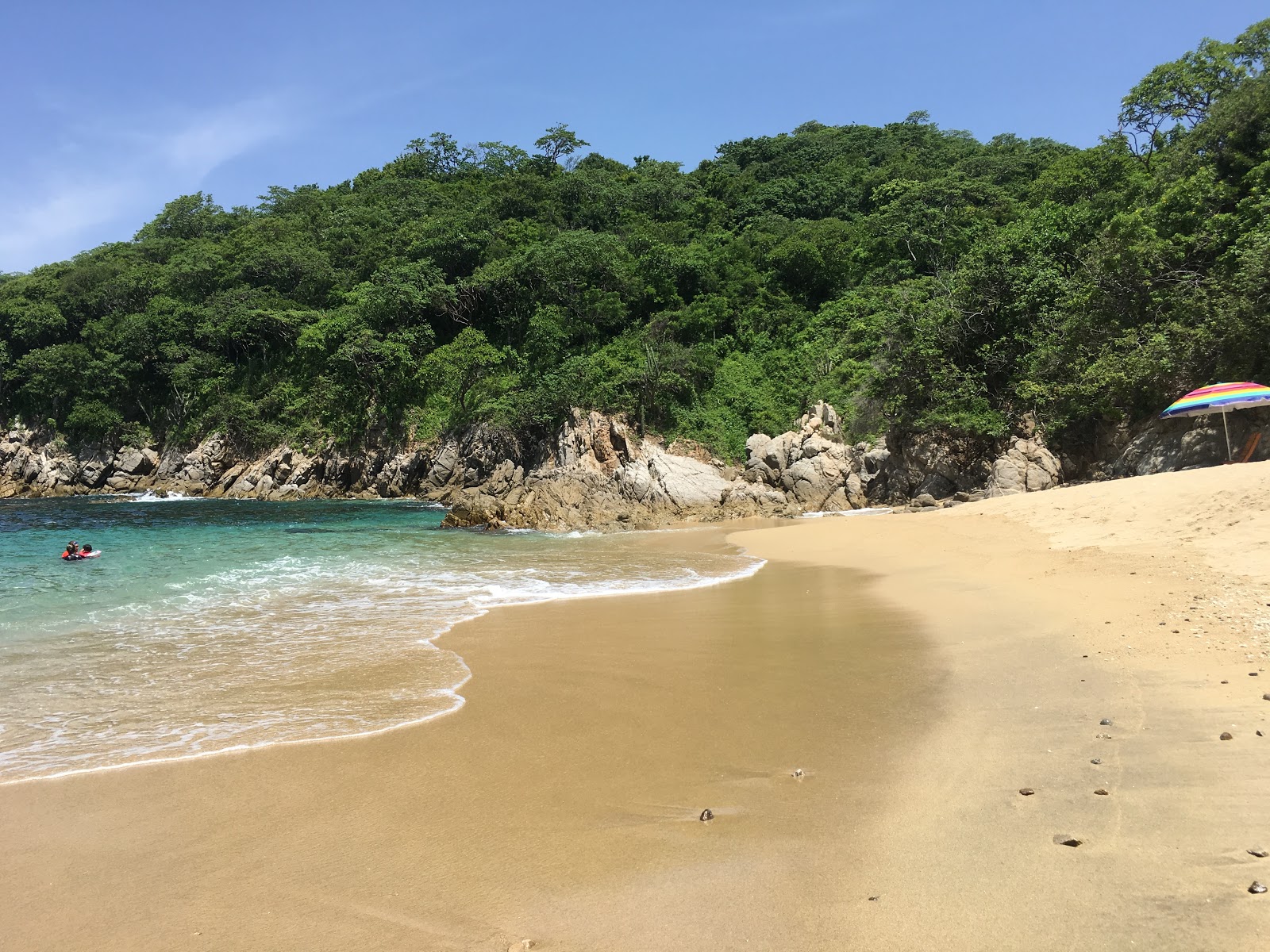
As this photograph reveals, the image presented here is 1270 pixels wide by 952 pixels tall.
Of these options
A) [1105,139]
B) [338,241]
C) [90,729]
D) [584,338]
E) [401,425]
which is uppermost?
[338,241]

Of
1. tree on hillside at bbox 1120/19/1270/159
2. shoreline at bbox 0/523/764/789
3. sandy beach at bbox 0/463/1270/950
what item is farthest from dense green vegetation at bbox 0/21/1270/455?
shoreline at bbox 0/523/764/789

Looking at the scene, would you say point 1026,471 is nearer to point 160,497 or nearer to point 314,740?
point 314,740

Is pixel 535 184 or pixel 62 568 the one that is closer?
pixel 62 568

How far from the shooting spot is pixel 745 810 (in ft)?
14.2

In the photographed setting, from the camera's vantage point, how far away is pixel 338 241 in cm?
5044

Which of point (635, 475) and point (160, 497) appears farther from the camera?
point (160, 497)

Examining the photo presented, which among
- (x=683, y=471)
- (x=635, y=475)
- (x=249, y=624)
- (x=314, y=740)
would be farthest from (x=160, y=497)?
(x=314, y=740)

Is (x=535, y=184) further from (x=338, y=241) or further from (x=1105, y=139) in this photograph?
(x=1105, y=139)

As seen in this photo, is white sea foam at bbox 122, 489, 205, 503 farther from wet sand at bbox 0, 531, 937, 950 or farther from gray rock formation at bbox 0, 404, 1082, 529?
wet sand at bbox 0, 531, 937, 950

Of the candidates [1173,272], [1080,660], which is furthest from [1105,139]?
[1080,660]

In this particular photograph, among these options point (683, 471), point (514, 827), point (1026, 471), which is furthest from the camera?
point (683, 471)

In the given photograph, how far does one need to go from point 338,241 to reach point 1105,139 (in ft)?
152

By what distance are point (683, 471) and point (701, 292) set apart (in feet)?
54.0

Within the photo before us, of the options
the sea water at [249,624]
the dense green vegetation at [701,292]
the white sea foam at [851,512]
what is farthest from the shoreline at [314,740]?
the dense green vegetation at [701,292]
